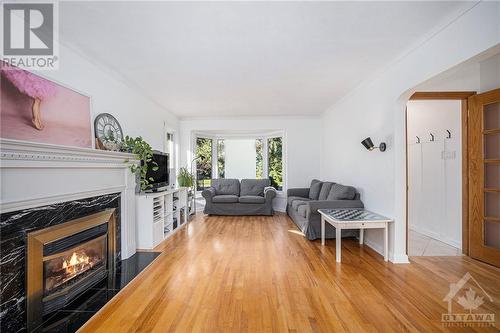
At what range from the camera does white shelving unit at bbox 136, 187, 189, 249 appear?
3.43 m

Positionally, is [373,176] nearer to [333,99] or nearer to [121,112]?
[333,99]

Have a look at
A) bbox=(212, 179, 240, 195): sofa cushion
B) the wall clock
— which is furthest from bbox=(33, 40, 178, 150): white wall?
bbox=(212, 179, 240, 195): sofa cushion

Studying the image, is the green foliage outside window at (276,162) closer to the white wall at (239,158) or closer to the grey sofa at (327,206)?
the white wall at (239,158)

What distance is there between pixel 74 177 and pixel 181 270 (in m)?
1.53

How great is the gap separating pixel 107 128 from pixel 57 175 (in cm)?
123

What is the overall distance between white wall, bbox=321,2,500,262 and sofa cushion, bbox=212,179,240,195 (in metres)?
2.66

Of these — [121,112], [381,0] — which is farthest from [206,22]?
[121,112]

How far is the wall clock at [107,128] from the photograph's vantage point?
2.84 m

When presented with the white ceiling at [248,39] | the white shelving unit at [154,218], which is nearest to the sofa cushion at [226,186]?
the white shelving unit at [154,218]

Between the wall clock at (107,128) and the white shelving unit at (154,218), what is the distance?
3.11 feet

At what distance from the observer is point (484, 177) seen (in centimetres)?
292

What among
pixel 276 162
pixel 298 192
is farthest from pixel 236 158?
pixel 298 192

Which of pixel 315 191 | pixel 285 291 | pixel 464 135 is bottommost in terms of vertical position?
pixel 285 291

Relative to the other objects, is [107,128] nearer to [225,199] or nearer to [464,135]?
[225,199]
